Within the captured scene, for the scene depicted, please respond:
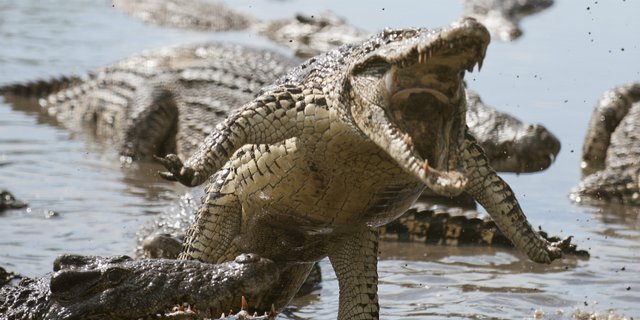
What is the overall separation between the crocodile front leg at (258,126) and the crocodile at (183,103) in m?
4.54

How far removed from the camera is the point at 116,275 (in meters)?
5.20

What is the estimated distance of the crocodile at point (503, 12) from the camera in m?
17.6

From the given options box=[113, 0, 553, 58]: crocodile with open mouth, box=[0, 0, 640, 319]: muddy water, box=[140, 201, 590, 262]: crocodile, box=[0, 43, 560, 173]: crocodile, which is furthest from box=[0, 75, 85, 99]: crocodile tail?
box=[140, 201, 590, 262]: crocodile

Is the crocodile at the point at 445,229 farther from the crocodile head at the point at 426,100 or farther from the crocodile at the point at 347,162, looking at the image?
the crocodile head at the point at 426,100

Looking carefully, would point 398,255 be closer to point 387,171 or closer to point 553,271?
point 553,271

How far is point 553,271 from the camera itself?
25.2 ft

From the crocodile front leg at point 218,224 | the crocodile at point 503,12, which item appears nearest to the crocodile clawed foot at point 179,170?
the crocodile front leg at point 218,224

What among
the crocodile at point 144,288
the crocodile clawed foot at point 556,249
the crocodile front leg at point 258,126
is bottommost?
the crocodile at point 144,288

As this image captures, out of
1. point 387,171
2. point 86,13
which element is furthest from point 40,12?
point 387,171

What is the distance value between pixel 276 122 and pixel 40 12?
14055mm

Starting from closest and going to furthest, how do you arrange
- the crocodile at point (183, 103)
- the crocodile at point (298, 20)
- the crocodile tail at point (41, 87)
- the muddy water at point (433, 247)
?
1. the muddy water at point (433, 247)
2. the crocodile at point (183, 103)
3. the crocodile tail at point (41, 87)
4. the crocodile at point (298, 20)

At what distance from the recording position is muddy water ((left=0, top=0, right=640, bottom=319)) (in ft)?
23.5

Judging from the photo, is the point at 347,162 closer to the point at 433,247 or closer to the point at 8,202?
the point at 433,247

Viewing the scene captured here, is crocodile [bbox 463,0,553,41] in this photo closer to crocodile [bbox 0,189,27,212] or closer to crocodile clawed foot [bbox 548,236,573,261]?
crocodile [bbox 0,189,27,212]
